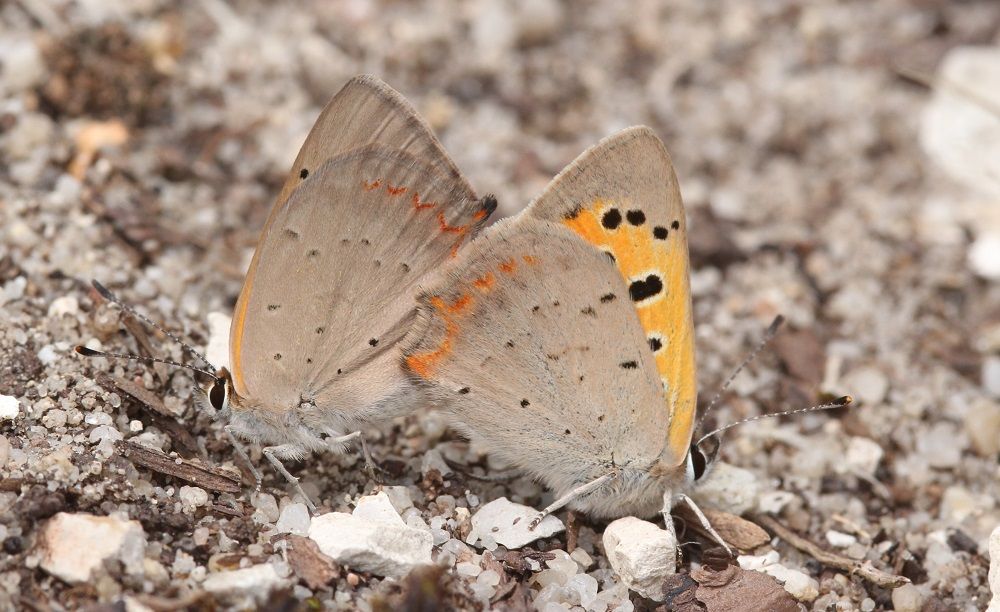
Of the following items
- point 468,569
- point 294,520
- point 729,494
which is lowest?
point 729,494

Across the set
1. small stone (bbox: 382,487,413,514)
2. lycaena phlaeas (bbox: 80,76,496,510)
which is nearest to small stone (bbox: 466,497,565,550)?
small stone (bbox: 382,487,413,514)

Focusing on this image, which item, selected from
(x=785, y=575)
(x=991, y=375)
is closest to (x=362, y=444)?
(x=785, y=575)

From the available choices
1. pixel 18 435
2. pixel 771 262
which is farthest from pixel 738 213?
pixel 18 435

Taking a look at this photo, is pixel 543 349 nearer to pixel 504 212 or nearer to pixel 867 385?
pixel 504 212

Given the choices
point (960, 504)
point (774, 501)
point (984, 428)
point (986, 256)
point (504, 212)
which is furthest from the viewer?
point (986, 256)

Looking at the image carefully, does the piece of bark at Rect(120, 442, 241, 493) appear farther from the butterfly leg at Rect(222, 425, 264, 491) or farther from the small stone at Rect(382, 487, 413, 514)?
the small stone at Rect(382, 487, 413, 514)

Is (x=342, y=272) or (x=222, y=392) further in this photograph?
(x=222, y=392)

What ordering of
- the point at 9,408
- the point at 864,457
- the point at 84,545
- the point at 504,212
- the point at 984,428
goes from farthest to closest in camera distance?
1. the point at 504,212
2. the point at 984,428
3. the point at 864,457
4. the point at 9,408
5. the point at 84,545

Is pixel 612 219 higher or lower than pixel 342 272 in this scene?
lower
